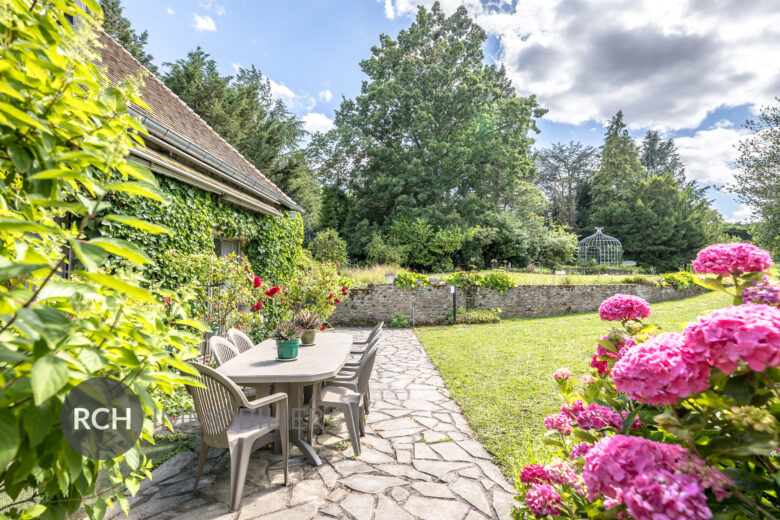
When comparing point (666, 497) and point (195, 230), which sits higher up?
point (195, 230)

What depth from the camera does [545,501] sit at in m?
1.49

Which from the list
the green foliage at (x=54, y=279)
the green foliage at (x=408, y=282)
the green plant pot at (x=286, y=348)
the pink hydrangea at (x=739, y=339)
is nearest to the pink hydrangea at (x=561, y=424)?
the pink hydrangea at (x=739, y=339)

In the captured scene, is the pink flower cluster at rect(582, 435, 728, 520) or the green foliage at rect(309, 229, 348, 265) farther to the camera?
the green foliage at rect(309, 229, 348, 265)

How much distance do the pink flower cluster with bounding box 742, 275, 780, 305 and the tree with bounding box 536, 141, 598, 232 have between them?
40385mm

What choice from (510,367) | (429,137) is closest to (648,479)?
(510,367)

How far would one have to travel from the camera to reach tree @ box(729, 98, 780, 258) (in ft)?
55.5

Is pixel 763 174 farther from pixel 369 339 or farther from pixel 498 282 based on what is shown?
pixel 369 339

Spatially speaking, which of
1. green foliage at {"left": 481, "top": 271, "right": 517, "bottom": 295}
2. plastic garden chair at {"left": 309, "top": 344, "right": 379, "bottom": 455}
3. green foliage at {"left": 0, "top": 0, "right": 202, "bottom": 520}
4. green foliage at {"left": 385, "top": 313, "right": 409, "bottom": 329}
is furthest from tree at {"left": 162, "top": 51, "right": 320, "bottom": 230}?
green foliage at {"left": 0, "top": 0, "right": 202, "bottom": 520}

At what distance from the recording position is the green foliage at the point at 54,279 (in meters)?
0.62

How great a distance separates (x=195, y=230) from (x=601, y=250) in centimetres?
2854

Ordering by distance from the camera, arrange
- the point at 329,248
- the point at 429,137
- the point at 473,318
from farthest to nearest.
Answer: the point at 429,137
the point at 329,248
the point at 473,318

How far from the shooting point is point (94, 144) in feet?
2.83

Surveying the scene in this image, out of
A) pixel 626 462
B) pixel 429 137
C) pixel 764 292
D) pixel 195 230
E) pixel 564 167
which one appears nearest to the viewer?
pixel 626 462

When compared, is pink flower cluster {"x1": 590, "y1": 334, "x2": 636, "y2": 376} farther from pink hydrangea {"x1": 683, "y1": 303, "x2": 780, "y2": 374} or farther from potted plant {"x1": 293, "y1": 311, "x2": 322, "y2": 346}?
potted plant {"x1": 293, "y1": 311, "x2": 322, "y2": 346}
